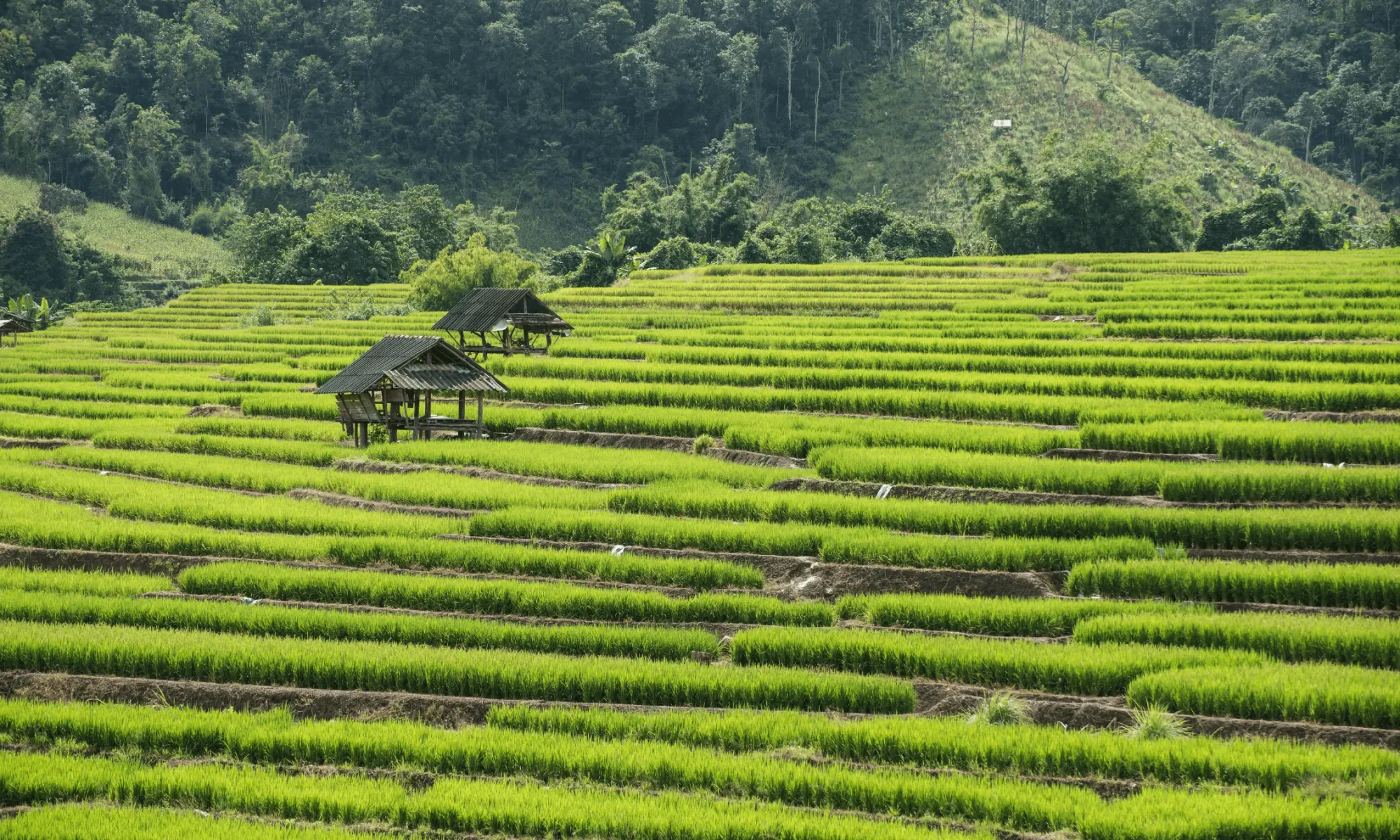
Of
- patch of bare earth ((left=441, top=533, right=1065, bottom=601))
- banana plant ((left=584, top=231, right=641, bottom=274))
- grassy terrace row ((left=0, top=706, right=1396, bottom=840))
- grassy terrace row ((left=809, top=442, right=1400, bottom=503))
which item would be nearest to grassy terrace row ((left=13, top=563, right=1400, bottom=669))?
patch of bare earth ((left=441, top=533, right=1065, bottom=601))

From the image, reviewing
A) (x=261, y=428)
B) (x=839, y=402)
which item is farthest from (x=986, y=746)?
(x=261, y=428)

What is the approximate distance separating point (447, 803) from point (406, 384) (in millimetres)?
15856

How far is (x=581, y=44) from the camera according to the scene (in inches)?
3575

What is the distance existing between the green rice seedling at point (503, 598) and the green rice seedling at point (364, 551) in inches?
30.9

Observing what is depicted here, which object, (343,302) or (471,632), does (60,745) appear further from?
(343,302)

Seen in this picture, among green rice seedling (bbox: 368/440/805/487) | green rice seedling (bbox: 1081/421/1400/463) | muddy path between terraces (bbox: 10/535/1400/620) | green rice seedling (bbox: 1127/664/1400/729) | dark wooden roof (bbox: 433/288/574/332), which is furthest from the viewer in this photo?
dark wooden roof (bbox: 433/288/574/332)

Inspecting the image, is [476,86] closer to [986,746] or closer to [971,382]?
[971,382]

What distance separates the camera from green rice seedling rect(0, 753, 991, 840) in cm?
932

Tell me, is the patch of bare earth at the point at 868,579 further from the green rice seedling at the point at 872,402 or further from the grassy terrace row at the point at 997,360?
the grassy terrace row at the point at 997,360

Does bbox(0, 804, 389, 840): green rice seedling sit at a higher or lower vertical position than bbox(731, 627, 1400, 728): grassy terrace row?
lower

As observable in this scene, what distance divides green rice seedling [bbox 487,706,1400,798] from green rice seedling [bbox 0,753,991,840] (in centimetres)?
116

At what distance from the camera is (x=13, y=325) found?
4806cm

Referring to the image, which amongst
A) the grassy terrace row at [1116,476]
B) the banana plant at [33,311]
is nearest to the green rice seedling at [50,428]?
the grassy terrace row at [1116,476]

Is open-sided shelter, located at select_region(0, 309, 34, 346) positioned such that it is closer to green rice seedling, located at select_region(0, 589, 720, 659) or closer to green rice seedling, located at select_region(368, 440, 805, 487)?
green rice seedling, located at select_region(368, 440, 805, 487)
